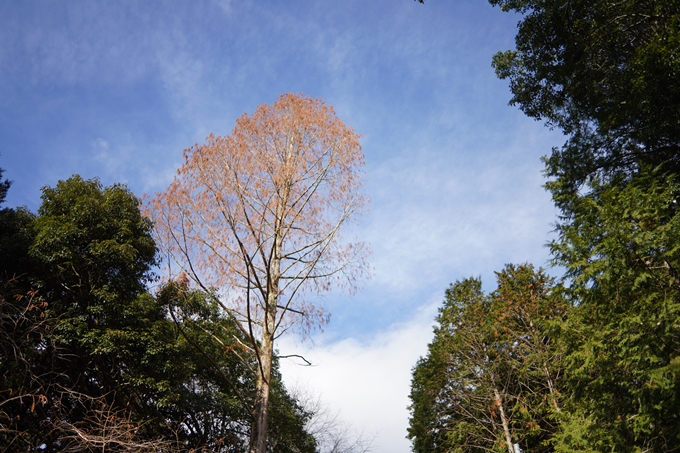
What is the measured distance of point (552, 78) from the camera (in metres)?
8.57

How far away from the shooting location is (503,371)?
48.0 feet

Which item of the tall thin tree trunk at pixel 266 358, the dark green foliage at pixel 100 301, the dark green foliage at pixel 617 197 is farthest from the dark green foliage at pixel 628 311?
the dark green foliage at pixel 100 301

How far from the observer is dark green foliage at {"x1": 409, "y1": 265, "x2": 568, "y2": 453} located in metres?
13.3

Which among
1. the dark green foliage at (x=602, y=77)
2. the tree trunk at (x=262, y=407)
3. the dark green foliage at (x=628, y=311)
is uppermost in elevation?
the dark green foliage at (x=602, y=77)

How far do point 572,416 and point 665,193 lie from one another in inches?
242

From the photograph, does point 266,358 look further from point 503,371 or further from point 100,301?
point 503,371

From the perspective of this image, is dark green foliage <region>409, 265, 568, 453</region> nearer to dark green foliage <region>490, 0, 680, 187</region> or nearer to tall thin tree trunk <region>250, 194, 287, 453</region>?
dark green foliage <region>490, 0, 680, 187</region>

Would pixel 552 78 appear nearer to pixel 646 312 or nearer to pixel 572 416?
pixel 646 312

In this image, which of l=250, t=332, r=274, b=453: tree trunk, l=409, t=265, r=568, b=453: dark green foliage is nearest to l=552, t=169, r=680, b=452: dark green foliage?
l=409, t=265, r=568, b=453: dark green foliage

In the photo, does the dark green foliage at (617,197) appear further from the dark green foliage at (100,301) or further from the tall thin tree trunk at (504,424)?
the dark green foliage at (100,301)

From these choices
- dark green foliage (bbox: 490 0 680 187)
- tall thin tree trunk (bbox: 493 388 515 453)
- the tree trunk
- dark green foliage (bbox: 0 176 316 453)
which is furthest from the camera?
tall thin tree trunk (bbox: 493 388 515 453)

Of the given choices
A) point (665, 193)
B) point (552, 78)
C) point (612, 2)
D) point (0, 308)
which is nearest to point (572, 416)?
point (665, 193)

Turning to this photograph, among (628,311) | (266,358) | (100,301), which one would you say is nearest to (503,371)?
(628,311)

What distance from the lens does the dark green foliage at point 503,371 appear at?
43.8ft
